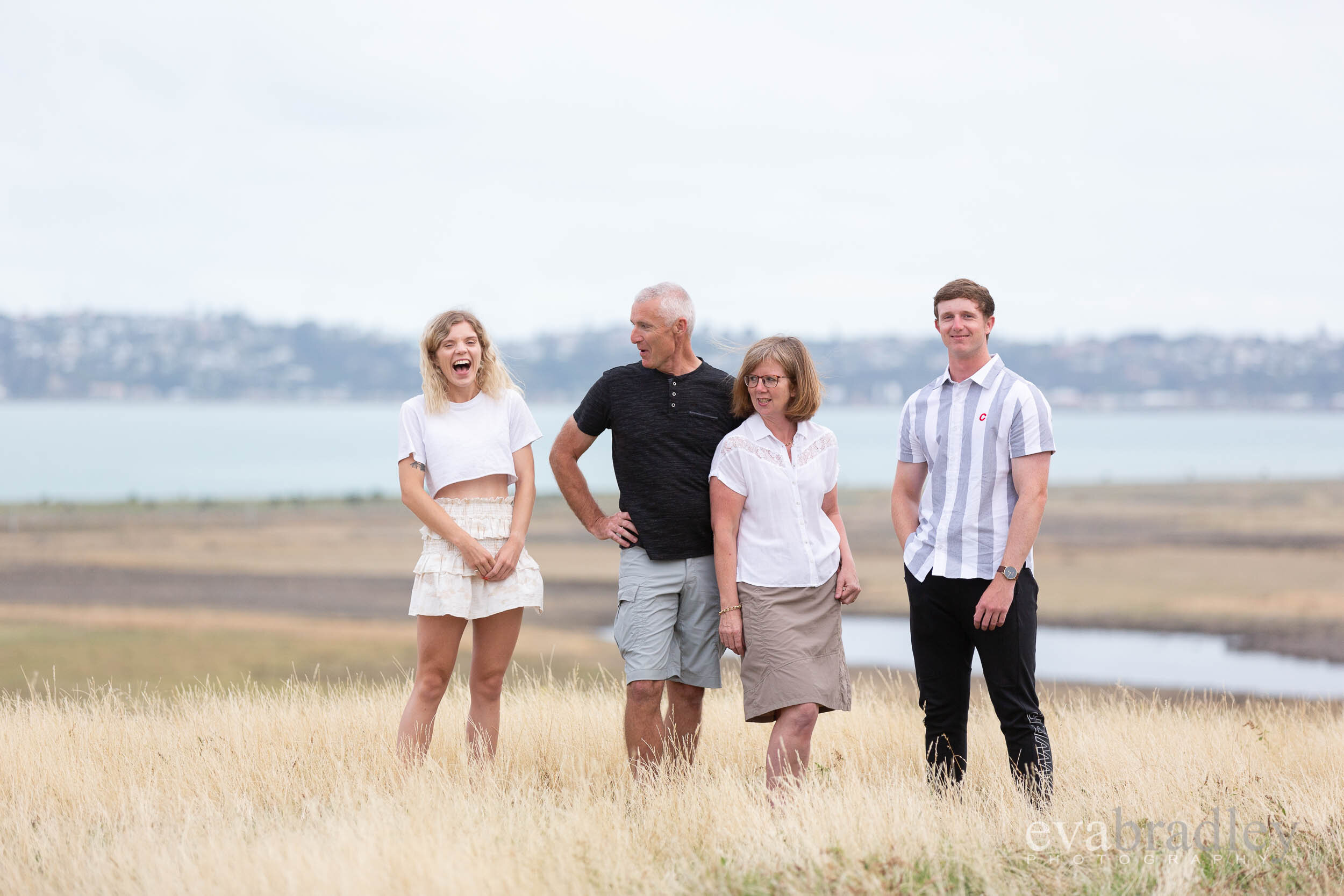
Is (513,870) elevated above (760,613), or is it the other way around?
(760,613)

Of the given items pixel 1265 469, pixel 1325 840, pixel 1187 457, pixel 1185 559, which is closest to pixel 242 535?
pixel 1185 559

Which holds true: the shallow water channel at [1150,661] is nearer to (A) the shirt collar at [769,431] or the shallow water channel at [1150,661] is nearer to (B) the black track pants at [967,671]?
(B) the black track pants at [967,671]

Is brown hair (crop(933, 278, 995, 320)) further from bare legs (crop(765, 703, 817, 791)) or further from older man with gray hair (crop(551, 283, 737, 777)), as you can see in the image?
bare legs (crop(765, 703, 817, 791))

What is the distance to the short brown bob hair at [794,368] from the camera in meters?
4.65

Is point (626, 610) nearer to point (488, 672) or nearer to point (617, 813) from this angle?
point (488, 672)

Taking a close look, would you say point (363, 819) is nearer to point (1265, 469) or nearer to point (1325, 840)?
point (1325, 840)

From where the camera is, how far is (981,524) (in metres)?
4.59

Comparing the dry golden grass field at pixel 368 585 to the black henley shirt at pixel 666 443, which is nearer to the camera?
the black henley shirt at pixel 666 443

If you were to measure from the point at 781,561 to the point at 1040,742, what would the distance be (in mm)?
1346

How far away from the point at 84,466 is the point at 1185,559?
14229 centimetres

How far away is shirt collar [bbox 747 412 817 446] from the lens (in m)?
4.68

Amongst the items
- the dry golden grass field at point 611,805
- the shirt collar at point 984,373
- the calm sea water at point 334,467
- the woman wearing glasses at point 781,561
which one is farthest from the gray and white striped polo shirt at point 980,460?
the calm sea water at point 334,467

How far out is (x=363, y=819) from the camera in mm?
4277

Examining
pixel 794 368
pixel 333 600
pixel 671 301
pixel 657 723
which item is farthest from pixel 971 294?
pixel 333 600
